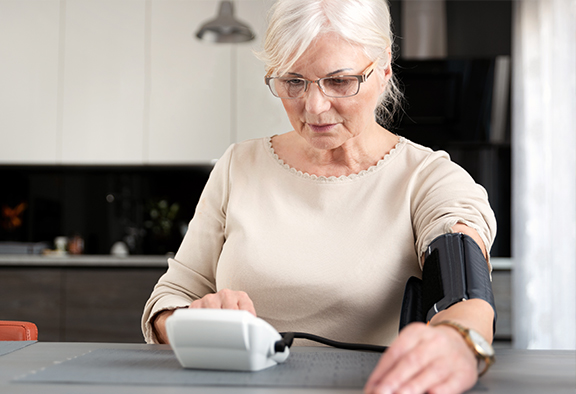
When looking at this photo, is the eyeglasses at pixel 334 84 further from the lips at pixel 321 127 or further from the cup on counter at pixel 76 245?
the cup on counter at pixel 76 245

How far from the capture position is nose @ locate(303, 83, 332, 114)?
0.93 metres

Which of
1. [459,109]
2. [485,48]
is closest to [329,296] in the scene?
[459,109]

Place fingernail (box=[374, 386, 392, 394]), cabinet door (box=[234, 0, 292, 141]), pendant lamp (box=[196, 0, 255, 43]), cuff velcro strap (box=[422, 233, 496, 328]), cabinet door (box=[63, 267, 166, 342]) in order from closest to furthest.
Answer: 1. fingernail (box=[374, 386, 392, 394])
2. cuff velcro strap (box=[422, 233, 496, 328])
3. pendant lamp (box=[196, 0, 255, 43])
4. cabinet door (box=[63, 267, 166, 342])
5. cabinet door (box=[234, 0, 292, 141])

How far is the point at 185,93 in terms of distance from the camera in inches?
129

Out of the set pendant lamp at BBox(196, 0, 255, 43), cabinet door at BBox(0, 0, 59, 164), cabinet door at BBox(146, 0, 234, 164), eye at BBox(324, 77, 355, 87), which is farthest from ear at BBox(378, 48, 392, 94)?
cabinet door at BBox(0, 0, 59, 164)

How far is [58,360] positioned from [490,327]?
21.4 inches

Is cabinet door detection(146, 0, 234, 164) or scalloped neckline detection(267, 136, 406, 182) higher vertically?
cabinet door detection(146, 0, 234, 164)

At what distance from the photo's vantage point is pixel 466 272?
28.1 inches

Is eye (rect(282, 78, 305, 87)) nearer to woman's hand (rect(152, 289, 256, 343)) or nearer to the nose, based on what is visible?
the nose

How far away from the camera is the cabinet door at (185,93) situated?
3270mm

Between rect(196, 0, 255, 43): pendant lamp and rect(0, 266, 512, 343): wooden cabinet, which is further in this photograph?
rect(0, 266, 512, 343): wooden cabinet

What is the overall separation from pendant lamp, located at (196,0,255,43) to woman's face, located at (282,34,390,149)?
1875 mm

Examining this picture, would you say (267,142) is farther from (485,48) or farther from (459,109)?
(485,48)

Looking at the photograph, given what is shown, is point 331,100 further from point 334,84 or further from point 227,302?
point 227,302
